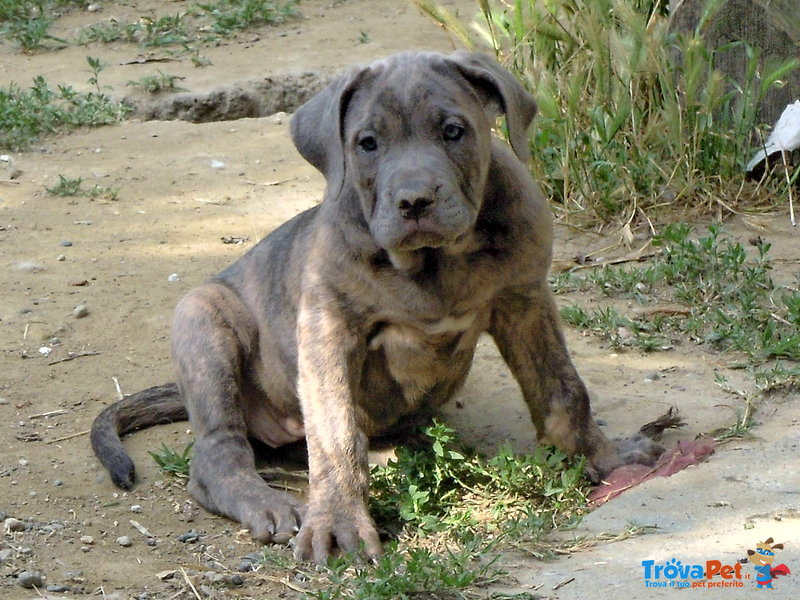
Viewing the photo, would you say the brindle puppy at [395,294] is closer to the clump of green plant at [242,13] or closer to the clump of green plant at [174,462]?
the clump of green plant at [174,462]

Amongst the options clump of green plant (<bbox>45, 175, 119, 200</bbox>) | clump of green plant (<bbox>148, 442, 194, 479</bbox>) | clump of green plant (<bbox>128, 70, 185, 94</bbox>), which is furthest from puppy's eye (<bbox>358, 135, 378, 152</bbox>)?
clump of green plant (<bbox>128, 70, 185, 94</bbox>)

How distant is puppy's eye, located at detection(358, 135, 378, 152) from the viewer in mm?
4441

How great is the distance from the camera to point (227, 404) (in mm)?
5262

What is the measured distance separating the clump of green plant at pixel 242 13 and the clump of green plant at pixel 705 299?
5882mm

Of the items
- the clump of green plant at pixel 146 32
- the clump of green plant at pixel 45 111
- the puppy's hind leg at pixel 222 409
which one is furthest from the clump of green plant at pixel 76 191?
the clump of green plant at pixel 146 32

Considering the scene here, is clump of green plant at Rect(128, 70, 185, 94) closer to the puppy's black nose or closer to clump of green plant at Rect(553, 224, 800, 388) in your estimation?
clump of green plant at Rect(553, 224, 800, 388)

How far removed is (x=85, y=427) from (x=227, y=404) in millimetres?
885

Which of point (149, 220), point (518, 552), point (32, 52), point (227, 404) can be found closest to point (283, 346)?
point (227, 404)

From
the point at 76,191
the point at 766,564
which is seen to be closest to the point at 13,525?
the point at 766,564

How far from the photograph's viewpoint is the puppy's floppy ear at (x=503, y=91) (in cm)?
457

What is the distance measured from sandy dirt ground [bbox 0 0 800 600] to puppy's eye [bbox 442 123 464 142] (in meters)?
1.48

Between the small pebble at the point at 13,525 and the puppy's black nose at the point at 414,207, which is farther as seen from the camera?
the small pebble at the point at 13,525

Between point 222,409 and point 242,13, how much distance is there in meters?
7.29

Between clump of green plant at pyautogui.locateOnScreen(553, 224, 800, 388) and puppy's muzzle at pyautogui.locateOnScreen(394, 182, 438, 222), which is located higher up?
puppy's muzzle at pyautogui.locateOnScreen(394, 182, 438, 222)
